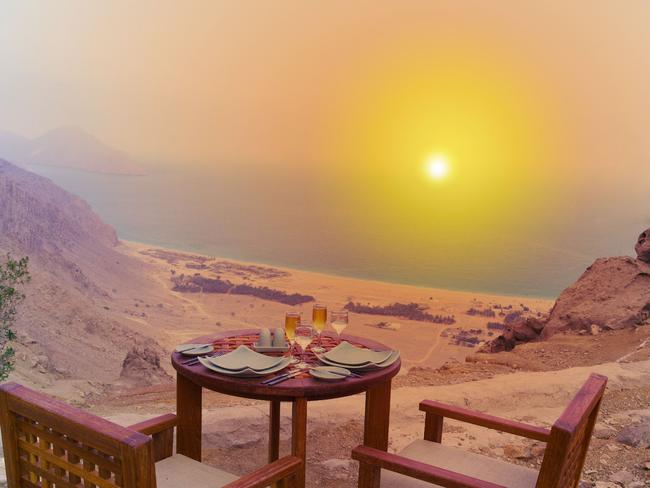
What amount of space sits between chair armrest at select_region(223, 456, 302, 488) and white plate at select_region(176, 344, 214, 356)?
607 mm

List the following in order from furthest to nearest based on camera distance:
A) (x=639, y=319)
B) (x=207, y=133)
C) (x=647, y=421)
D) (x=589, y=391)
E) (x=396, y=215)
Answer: (x=207, y=133) → (x=396, y=215) → (x=639, y=319) → (x=647, y=421) → (x=589, y=391)

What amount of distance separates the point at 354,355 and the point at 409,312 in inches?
182

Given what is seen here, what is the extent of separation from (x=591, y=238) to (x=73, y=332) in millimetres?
5638

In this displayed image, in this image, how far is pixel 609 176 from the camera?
22.2ft

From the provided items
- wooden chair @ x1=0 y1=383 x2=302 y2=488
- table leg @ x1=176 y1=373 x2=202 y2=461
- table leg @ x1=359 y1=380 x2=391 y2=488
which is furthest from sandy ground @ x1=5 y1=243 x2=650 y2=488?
wooden chair @ x1=0 y1=383 x2=302 y2=488

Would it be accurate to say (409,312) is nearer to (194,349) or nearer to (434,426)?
(434,426)

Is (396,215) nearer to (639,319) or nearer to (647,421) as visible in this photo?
(639,319)

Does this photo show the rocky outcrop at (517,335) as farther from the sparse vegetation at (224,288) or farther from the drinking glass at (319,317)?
the drinking glass at (319,317)

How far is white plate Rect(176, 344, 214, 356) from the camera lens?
2119 millimetres

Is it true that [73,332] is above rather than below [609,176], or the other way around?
below

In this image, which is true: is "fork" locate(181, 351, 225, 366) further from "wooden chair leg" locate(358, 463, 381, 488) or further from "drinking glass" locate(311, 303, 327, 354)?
"wooden chair leg" locate(358, 463, 381, 488)

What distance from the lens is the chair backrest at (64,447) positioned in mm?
1115

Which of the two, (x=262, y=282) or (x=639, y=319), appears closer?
(x=639, y=319)

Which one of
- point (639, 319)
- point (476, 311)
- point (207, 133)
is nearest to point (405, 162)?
point (476, 311)
